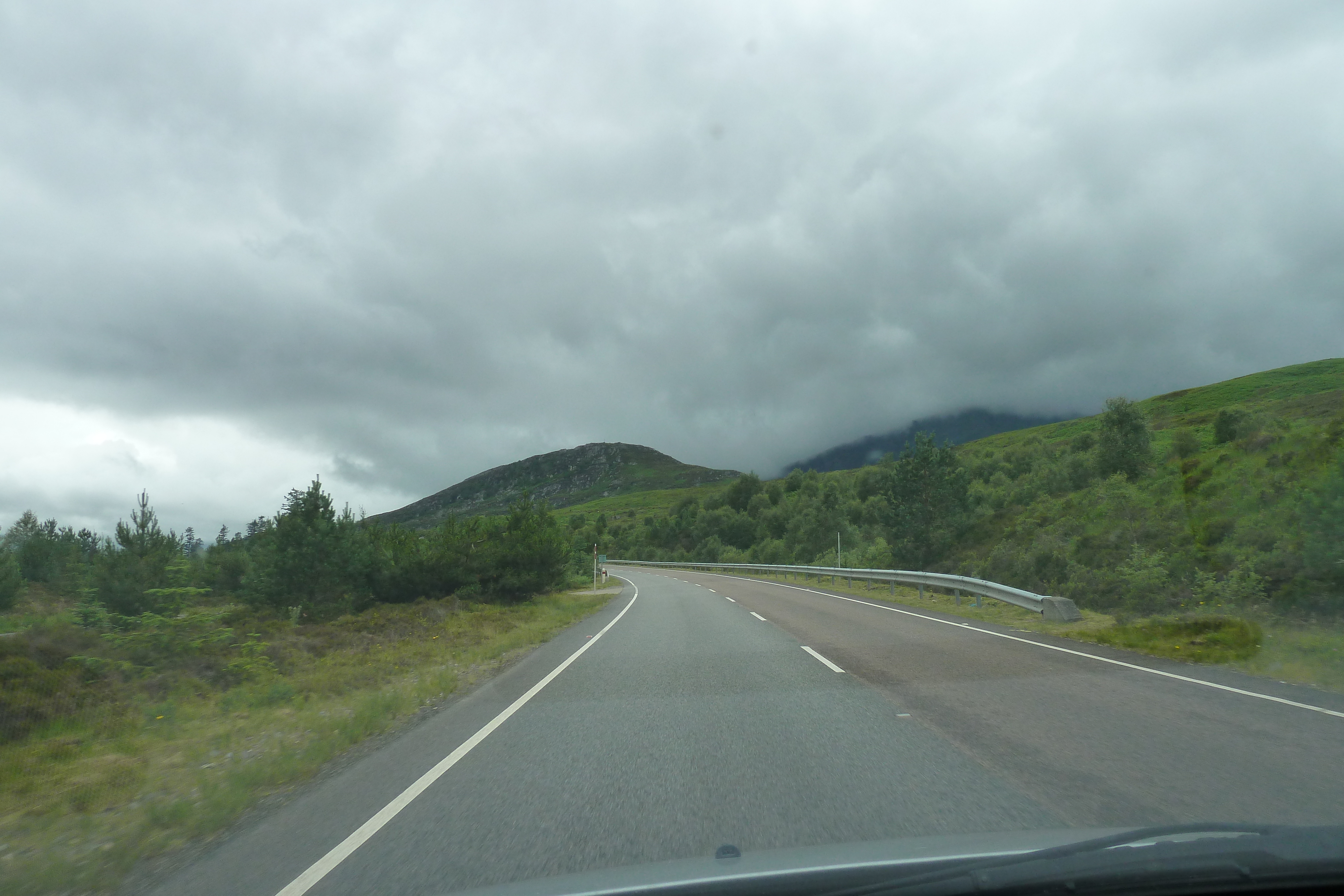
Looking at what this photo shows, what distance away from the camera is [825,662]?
37.5ft

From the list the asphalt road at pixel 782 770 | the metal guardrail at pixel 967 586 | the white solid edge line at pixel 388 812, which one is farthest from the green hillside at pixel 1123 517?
the white solid edge line at pixel 388 812

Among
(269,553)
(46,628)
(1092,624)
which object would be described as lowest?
(1092,624)

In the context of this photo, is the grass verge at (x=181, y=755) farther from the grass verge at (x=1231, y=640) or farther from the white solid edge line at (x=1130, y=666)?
the grass verge at (x=1231, y=640)

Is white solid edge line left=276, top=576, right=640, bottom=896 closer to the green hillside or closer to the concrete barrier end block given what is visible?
the concrete barrier end block

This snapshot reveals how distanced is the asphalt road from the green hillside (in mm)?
9651

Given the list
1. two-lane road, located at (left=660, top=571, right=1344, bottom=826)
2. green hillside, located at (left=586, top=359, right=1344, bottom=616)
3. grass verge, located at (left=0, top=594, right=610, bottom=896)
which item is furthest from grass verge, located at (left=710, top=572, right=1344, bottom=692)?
grass verge, located at (left=0, top=594, right=610, bottom=896)

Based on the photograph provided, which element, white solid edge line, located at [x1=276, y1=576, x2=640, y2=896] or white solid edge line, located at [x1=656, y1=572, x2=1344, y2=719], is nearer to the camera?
white solid edge line, located at [x1=276, y1=576, x2=640, y2=896]

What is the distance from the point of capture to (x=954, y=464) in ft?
172

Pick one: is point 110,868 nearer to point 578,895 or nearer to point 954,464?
point 578,895

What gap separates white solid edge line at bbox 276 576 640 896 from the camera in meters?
4.01

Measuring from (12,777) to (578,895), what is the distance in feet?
21.2

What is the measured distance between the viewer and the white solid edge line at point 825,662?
1066cm

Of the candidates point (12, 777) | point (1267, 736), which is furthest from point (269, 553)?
point (1267, 736)

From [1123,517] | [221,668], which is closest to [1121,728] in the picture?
[221,668]
